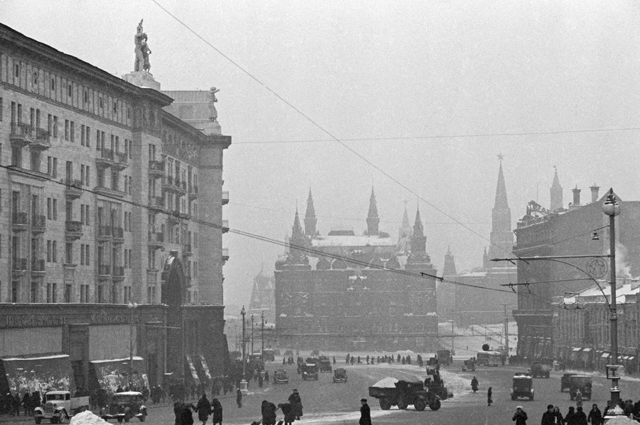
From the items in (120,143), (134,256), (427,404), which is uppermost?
(120,143)

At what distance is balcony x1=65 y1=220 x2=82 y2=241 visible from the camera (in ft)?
252

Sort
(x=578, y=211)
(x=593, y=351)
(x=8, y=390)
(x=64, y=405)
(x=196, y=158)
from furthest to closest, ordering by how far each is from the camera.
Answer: (x=578, y=211) → (x=593, y=351) → (x=196, y=158) → (x=8, y=390) → (x=64, y=405)

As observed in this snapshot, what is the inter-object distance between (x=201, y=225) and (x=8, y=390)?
44492 mm

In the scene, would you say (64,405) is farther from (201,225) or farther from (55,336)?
(201,225)

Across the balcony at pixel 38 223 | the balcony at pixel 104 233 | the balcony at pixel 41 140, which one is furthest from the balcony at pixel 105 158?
the balcony at pixel 38 223

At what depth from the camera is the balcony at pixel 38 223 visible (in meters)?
71.8

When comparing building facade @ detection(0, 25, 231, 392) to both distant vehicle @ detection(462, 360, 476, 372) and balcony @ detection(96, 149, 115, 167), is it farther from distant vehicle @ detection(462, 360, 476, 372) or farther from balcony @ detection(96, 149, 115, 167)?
distant vehicle @ detection(462, 360, 476, 372)

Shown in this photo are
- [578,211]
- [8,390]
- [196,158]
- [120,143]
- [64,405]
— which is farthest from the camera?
[578,211]

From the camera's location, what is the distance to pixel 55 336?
73.8 m

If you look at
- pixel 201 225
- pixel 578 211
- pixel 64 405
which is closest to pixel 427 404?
pixel 64 405

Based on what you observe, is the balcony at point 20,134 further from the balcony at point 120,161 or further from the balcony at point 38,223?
the balcony at point 120,161

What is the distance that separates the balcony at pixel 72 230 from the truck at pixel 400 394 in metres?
20.4

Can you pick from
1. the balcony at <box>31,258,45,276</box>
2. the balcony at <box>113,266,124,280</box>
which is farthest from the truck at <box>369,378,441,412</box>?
the balcony at <box>113,266,124,280</box>

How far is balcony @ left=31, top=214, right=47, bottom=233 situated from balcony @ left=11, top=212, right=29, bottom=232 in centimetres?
114
